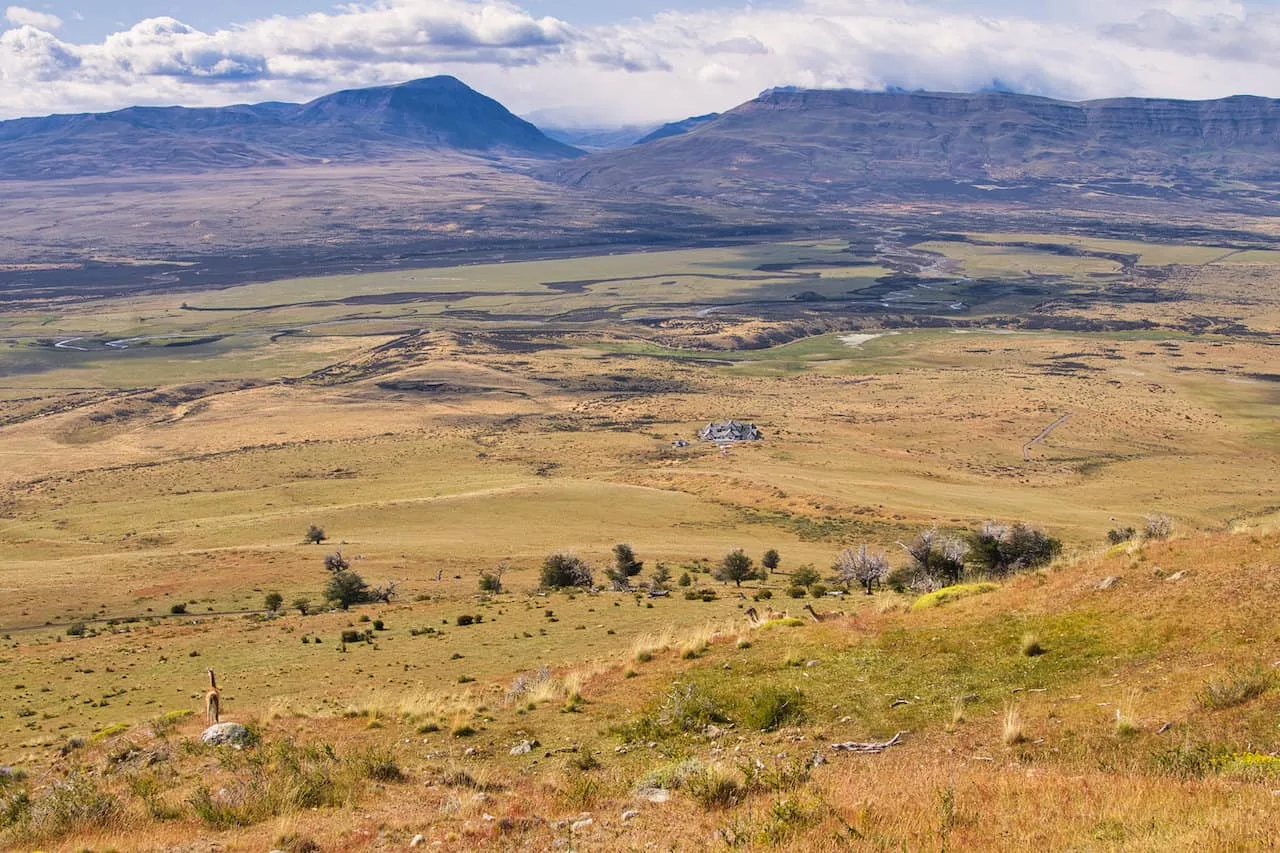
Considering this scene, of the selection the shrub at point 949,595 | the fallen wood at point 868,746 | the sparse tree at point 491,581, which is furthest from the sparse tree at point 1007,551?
the fallen wood at point 868,746

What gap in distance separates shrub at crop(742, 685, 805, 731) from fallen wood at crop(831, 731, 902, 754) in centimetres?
114

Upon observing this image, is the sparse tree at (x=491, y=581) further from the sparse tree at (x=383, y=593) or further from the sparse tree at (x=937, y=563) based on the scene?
Answer: the sparse tree at (x=937, y=563)

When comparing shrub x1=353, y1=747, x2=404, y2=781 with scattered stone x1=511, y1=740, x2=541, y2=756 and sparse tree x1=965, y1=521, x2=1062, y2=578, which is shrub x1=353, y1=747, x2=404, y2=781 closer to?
scattered stone x1=511, y1=740, x2=541, y2=756

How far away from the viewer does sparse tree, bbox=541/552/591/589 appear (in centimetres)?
3634

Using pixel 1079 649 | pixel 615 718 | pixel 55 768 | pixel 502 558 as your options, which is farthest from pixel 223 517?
pixel 1079 649

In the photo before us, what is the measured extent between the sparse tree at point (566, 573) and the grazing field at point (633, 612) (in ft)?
7.41

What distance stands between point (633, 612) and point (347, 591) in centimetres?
1137

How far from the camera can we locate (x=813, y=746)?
1284 centimetres

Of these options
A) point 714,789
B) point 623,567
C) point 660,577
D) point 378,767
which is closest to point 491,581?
point 623,567

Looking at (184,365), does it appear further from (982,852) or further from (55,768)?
(982,852)

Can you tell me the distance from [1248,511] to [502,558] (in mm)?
38813

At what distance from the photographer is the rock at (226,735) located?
1524cm

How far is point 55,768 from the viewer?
51.0 ft

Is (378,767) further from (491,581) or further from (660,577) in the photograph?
(660,577)
